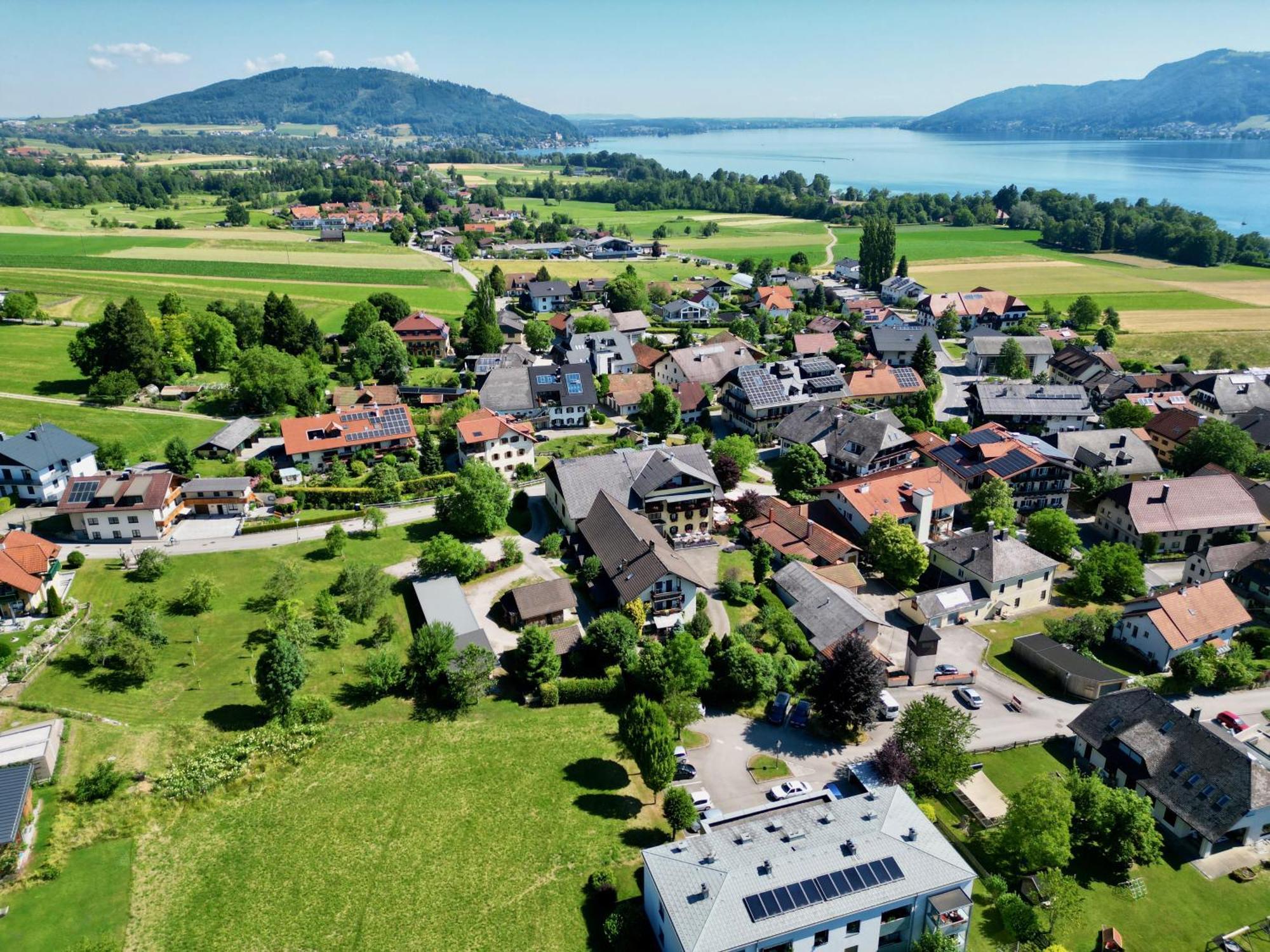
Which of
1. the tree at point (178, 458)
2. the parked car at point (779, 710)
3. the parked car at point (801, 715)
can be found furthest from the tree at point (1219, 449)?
the tree at point (178, 458)

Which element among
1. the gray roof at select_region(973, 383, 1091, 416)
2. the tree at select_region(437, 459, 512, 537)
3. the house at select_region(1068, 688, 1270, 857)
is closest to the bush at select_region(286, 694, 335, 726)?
the tree at select_region(437, 459, 512, 537)

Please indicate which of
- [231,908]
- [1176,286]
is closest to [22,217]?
[231,908]

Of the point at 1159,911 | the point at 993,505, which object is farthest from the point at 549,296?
the point at 1159,911

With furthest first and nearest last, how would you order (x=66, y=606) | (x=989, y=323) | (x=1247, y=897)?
1. (x=989, y=323)
2. (x=66, y=606)
3. (x=1247, y=897)

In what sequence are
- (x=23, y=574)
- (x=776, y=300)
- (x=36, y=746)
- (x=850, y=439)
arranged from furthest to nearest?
(x=776, y=300), (x=850, y=439), (x=23, y=574), (x=36, y=746)

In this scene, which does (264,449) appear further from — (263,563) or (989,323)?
(989,323)

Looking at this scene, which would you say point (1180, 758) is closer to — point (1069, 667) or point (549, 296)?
point (1069, 667)

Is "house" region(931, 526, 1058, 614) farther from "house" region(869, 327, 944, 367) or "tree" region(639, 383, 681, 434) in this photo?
"house" region(869, 327, 944, 367)
